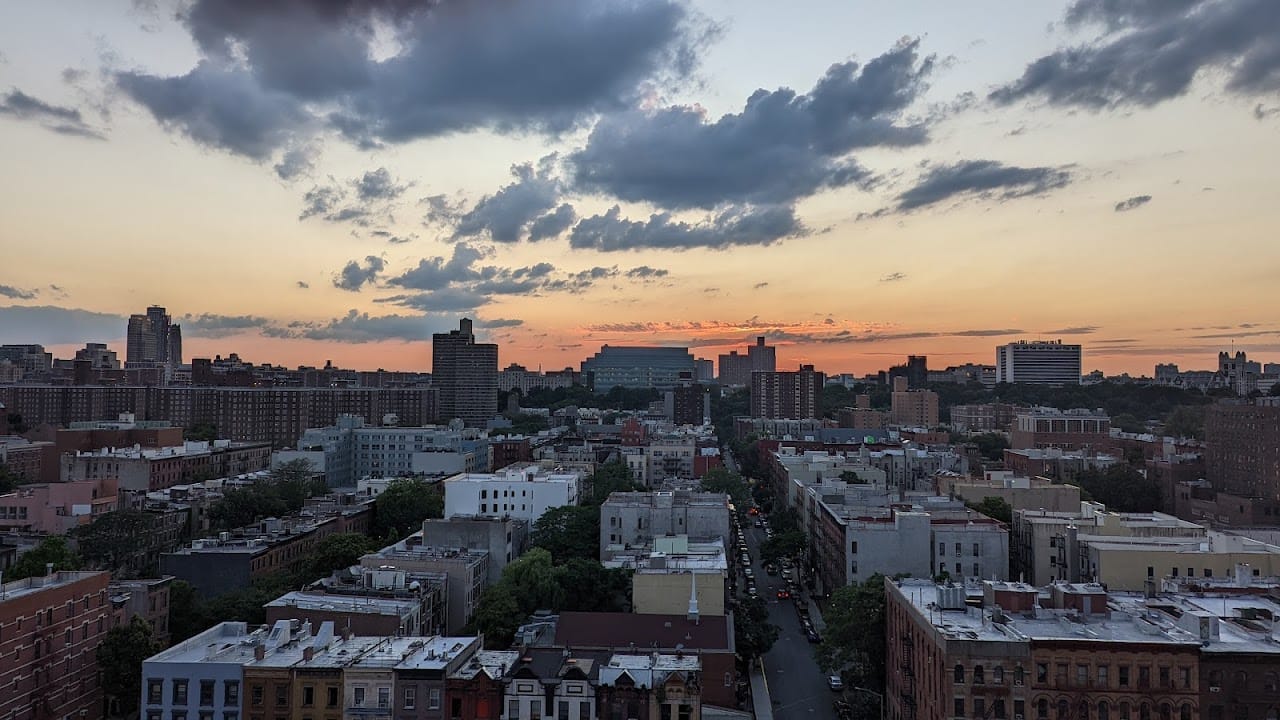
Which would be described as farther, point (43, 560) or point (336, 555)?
point (336, 555)

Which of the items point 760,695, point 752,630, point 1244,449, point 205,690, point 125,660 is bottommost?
→ point 760,695

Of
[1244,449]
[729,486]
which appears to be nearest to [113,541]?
[729,486]

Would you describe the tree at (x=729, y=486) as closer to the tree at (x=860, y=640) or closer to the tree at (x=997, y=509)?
the tree at (x=997, y=509)

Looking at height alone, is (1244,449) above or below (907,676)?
Result: above

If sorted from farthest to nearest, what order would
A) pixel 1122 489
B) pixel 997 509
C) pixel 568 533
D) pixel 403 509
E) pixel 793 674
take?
pixel 1122 489, pixel 403 509, pixel 997 509, pixel 568 533, pixel 793 674

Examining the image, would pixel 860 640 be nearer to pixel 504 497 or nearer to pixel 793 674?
pixel 793 674

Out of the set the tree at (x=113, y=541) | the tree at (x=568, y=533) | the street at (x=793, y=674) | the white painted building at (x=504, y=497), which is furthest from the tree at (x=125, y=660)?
the white painted building at (x=504, y=497)
